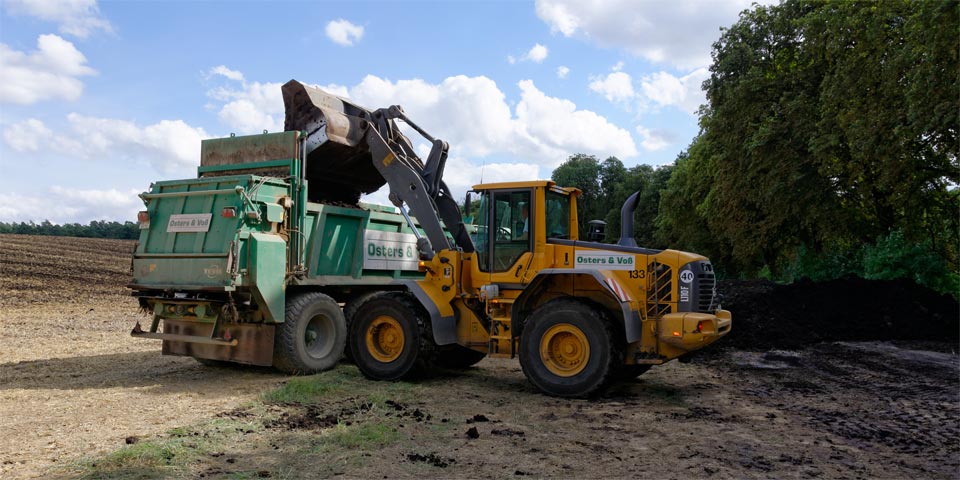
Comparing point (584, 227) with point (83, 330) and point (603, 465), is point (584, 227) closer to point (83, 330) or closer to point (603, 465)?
point (603, 465)

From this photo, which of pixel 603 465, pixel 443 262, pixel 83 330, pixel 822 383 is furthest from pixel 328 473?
pixel 83 330

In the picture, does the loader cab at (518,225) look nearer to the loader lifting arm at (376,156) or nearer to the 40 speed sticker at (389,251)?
the loader lifting arm at (376,156)

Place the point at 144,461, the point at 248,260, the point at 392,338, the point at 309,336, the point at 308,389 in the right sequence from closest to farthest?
the point at 144,461, the point at 308,389, the point at 248,260, the point at 392,338, the point at 309,336

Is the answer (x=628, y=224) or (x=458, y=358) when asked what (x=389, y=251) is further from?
(x=628, y=224)

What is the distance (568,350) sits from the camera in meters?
8.32

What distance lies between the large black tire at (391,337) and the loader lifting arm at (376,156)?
0.89m

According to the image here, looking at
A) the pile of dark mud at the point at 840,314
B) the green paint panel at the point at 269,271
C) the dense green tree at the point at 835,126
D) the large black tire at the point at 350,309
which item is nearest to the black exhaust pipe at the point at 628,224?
the large black tire at the point at 350,309

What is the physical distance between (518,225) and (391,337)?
7.26 feet

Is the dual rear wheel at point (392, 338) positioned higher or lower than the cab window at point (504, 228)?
lower

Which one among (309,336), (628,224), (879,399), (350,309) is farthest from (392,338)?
(879,399)

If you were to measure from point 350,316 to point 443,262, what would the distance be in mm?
1924

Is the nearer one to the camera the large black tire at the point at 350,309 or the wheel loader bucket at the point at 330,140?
the wheel loader bucket at the point at 330,140

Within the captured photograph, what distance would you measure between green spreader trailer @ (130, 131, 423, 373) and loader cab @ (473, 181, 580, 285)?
7.76 feet

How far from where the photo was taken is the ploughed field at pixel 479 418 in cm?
549
